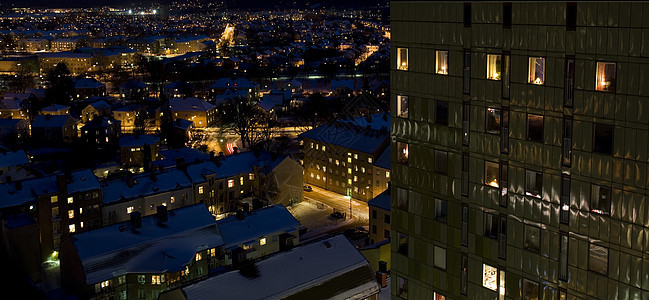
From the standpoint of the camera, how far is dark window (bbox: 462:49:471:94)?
10.6m

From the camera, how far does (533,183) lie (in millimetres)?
10141

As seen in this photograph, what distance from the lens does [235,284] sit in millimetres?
22984

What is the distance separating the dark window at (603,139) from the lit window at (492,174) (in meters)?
1.69

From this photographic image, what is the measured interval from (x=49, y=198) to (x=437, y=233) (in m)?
28.8

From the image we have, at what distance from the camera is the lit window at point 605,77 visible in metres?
9.00

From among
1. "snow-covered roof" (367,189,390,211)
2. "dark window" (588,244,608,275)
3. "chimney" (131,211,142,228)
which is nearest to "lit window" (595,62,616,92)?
"dark window" (588,244,608,275)

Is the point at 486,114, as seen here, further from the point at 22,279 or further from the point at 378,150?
the point at 378,150

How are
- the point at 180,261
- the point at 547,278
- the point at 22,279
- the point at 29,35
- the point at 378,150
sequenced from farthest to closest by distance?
the point at 29,35 → the point at 378,150 → the point at 22,279 → the point at 180,261 → the point at 547,278

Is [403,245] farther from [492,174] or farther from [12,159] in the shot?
Answer: [12,159]

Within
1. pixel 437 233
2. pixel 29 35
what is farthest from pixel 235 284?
pixel 29 35

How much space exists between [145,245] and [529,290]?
2107cm

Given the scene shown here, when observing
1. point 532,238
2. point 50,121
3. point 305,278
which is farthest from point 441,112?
point 50,121

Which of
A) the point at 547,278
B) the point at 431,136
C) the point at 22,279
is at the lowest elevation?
the point at 22,279

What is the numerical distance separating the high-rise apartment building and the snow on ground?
26016mm
